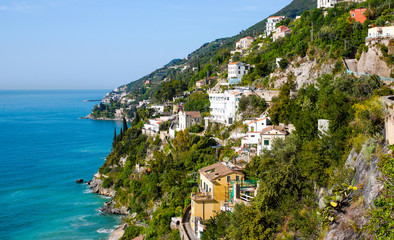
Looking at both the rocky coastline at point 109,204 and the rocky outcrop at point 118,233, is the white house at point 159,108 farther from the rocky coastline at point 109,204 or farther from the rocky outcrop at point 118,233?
the rocky outcrop at point 118,233

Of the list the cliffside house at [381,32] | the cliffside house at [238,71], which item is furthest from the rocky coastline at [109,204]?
the cliffside house at [381,32]

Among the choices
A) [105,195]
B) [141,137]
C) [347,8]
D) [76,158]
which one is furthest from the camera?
[76,158]

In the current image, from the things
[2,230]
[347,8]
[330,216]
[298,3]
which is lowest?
[2,230]

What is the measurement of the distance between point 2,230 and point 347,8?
39.8 metres

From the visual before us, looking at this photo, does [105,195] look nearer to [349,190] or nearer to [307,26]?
[307,26]

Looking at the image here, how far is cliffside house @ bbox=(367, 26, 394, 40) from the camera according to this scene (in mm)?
24516

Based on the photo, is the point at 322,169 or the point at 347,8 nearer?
the point at 322,169

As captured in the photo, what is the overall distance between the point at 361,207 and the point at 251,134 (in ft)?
62.6

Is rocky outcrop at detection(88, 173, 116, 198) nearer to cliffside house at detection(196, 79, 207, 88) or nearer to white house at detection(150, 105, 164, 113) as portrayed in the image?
Result: white house at detection(150, 105, 164, 113)

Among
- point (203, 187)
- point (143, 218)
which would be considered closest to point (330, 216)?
point (203, 187)

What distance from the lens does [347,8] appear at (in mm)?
38938

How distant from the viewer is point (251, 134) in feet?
95.2

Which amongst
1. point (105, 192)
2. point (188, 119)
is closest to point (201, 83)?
point (188, 119)

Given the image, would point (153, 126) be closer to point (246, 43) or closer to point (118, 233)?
point (118, 233)
